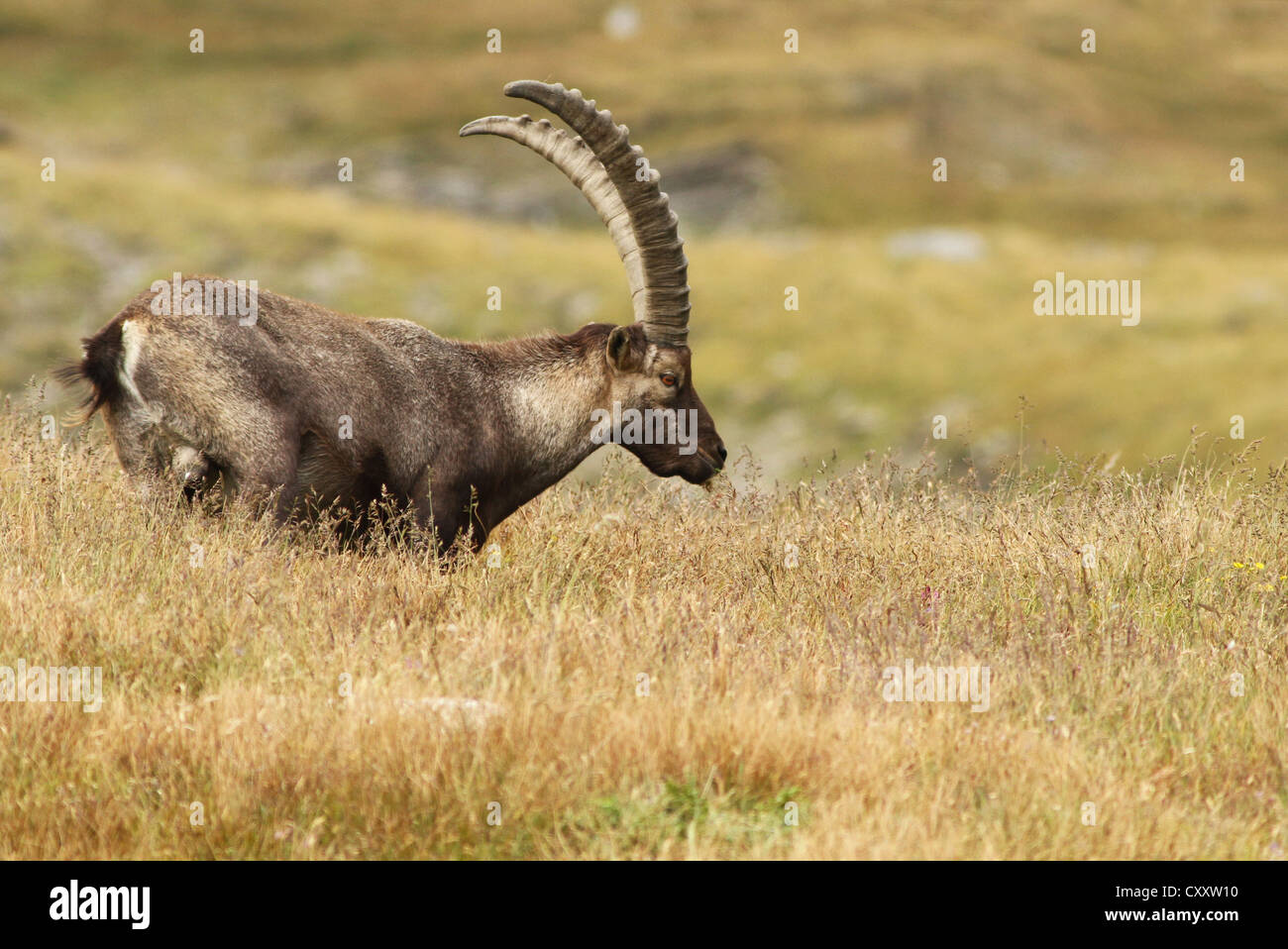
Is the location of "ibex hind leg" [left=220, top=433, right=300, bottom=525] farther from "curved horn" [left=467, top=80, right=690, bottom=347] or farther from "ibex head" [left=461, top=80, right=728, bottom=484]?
"curved horn" [left=467, top=80, right=690, bottom=347]

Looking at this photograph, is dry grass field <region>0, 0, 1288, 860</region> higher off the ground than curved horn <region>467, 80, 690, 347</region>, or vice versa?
curved horn <region>467, 80, 690, 347</region>

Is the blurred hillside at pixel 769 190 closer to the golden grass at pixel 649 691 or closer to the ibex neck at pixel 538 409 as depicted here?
the ibex neck at pixel 538 409

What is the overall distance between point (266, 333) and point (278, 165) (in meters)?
122

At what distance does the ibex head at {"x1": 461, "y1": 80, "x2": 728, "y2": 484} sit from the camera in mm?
8445

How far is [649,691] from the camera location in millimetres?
5527

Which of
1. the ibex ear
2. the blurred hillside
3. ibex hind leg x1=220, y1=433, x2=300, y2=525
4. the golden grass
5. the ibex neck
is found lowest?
the golden grass

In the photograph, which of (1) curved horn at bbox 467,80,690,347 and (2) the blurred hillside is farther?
(2) the blurred hillside

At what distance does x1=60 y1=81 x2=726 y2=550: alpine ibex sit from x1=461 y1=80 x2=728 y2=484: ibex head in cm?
1

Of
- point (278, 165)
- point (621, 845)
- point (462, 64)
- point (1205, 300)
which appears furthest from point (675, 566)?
point (462, 64)

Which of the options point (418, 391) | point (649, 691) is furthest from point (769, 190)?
point (649, 691)

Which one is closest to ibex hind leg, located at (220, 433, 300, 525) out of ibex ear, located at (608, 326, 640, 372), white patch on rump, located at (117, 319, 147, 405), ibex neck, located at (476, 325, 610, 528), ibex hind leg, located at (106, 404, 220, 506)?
ibex hind leg, located at (106, 404, 220, 506)

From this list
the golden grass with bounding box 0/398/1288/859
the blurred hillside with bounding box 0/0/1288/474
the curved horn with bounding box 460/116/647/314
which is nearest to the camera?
the golden grass with bounding box 0/398/1288/859
